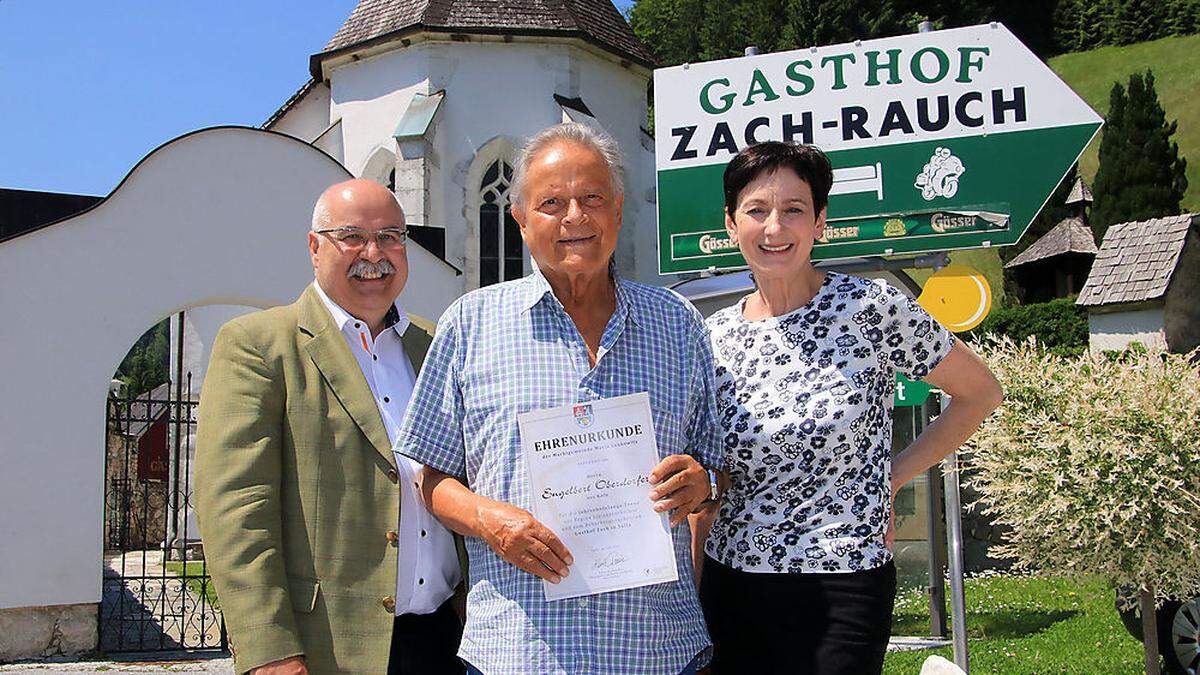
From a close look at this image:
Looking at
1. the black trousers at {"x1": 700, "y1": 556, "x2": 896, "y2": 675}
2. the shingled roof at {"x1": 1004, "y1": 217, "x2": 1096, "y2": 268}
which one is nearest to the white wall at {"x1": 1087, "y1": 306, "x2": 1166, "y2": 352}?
the shingled roof at {"x1": 1004, "y1": 217, "x2": 1096, "y2": 268}

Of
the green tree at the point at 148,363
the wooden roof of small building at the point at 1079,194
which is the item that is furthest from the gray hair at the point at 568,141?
the green tree at the point at 148,363

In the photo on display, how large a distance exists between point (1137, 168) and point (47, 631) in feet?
121

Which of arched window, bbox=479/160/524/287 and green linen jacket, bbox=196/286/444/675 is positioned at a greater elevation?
arched window, bbox=479/160/524/287

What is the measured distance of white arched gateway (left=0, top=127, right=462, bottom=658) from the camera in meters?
8.76

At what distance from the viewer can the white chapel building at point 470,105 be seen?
704 inches

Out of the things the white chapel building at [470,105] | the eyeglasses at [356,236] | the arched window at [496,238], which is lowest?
the eyeglasses at [356,236]

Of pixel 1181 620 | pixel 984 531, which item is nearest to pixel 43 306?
pixel 1181 620

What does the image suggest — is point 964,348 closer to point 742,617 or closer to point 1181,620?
point 742,617

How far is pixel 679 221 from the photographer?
7.64 m

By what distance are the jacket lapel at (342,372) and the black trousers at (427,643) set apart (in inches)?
17.1

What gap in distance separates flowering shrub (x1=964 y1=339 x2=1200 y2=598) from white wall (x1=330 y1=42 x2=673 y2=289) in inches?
488

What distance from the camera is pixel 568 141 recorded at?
2.24m

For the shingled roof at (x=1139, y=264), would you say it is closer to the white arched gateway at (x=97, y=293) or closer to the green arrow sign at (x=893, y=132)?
the green arrow sign at (x=893, y=132)

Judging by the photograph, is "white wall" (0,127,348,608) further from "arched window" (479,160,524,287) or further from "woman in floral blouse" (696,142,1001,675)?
"woman in floral blouse" (696,142,1001,675)
